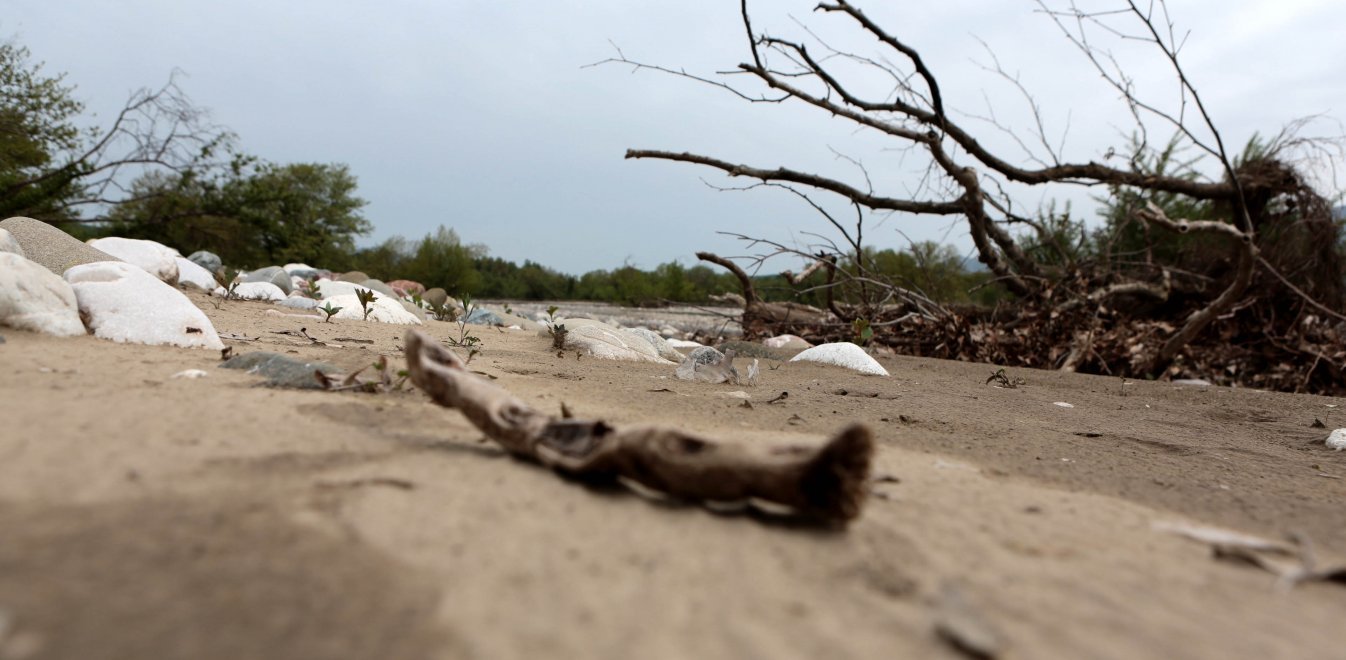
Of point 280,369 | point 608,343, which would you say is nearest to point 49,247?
point 280,369

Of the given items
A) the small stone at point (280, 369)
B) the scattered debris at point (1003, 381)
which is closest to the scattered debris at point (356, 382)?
the small stone at point (280, 369)

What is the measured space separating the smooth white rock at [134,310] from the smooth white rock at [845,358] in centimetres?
387

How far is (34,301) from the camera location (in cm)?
276

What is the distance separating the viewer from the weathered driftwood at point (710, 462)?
1395 millimetres

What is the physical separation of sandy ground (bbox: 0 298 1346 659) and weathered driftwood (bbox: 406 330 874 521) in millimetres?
57

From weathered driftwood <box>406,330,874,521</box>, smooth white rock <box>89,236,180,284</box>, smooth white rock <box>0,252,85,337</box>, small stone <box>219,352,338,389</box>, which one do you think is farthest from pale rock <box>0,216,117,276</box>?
weathered driftwood <box>406,330,874,521</box>

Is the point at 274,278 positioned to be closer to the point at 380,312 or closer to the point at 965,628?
the point at 380,312

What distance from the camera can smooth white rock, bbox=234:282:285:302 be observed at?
6.80 meters

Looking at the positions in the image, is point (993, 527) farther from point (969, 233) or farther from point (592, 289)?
point (592, 289)

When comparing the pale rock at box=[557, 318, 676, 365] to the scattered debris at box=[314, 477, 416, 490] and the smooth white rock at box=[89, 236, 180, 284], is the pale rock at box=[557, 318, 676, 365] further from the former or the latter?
the smooth white rock at box=[89, 236, 180, 284]

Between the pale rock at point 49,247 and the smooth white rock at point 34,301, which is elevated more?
the pale rock at point 49,247

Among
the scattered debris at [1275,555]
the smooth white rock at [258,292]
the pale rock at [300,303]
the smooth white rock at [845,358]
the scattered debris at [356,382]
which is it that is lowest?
the scattered debris at [1275,555]

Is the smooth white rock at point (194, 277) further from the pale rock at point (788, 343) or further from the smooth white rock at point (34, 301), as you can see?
the pale rock at point (788, 343)

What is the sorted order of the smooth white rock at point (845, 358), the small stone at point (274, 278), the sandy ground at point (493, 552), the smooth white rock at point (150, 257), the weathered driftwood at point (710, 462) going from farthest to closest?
1. the small stone at point (274, 278)
2. the smooth white rock at point (150, 257)
3. the smooth white rock at point (845, 358)
4. the weathered driftwood at point (710, 462)
5. the sandy ground at point (493, 552)
